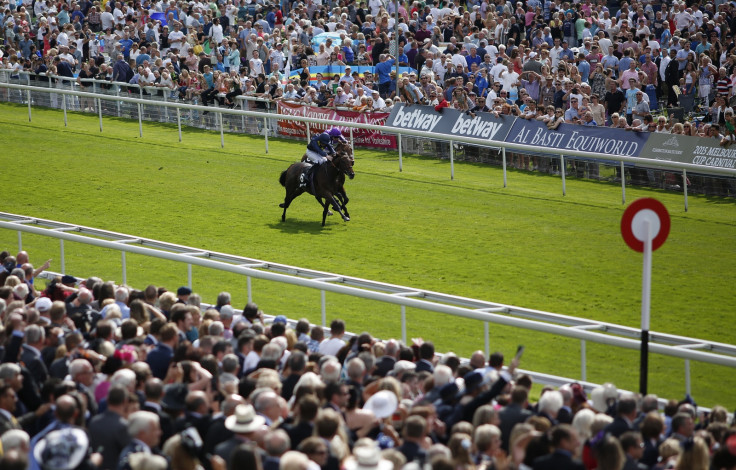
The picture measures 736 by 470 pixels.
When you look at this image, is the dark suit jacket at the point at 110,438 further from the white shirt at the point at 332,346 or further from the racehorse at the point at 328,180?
the racehorse at the point at 328,180

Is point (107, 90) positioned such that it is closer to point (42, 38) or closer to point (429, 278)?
point (42, 38)

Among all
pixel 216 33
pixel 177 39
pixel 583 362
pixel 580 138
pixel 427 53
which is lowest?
pixel 583 362

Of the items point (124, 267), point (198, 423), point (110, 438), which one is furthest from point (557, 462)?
point (124, 267)

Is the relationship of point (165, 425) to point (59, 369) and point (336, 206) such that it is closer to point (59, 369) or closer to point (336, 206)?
point (59, 369)

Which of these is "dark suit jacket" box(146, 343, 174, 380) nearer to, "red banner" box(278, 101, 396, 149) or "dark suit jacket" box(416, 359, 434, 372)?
"dark suit jacket" box(416, 359, 434, 372)

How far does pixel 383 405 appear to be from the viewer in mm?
6820

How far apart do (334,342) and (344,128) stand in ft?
39.4

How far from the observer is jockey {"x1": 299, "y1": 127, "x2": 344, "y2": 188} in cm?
1622

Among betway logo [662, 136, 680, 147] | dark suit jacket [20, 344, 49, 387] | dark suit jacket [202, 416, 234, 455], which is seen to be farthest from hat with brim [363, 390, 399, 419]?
betway logo [662, 136, 680, 147]

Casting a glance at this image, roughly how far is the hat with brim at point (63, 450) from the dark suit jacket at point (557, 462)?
242 centimetres

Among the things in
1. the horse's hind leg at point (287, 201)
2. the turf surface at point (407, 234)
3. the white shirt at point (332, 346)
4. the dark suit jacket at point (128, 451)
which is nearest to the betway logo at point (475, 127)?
the turf surface at point (407, 234)

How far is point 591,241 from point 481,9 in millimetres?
12718

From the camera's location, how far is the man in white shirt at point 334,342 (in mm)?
8875

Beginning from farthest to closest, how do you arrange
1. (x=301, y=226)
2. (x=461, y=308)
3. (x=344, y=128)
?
(x=344, y=128), (x=301, y=226), (x=461, y=308)
